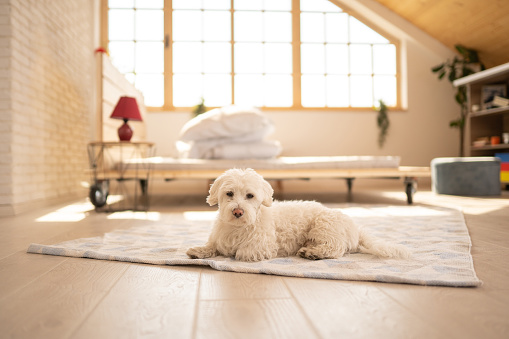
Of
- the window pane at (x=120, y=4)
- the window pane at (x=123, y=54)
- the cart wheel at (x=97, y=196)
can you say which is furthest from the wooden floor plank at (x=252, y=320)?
the window pane at (x=120, y=4)

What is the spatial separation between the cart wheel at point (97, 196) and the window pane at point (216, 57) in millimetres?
Answer: 3326

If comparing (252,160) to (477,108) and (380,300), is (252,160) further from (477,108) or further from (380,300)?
(477,108)

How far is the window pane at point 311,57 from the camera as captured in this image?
20.6 feet

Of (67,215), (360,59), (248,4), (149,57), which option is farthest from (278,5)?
(67,215)

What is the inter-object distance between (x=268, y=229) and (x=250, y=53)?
16.7 ft

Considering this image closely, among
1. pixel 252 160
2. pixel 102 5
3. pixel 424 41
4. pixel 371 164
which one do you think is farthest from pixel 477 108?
pixel 102 5

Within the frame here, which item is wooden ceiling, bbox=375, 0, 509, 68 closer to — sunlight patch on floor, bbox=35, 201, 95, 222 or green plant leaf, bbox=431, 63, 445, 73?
green plant leaf, bbox=431, 63, 445, 73

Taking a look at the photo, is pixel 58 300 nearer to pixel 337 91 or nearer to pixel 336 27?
pixel 337 91

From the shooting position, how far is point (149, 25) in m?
6.02

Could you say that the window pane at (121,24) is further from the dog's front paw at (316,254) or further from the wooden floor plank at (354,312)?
the wooden floor plank at (354,312)

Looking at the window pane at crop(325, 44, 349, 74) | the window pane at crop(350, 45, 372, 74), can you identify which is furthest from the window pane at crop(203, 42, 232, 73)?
the window pane at crop(350, 45, 372, 74)

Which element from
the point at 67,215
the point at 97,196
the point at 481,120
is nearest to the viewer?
the point at 67,215

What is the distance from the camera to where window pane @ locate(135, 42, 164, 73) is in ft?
19.7

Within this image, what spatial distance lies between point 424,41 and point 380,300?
614cm
